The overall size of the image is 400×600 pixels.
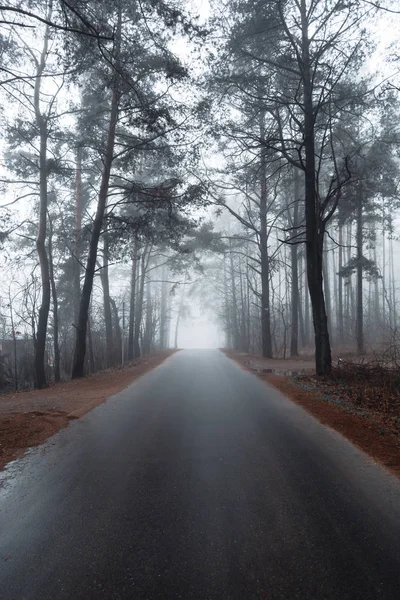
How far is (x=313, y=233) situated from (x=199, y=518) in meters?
9.22

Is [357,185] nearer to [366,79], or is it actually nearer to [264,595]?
[366,79]

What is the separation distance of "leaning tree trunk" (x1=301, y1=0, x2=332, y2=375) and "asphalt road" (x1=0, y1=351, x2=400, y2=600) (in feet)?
18.2

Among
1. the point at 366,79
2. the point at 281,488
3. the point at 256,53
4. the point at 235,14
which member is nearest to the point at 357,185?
the point at 366,79

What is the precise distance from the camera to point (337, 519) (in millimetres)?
3053

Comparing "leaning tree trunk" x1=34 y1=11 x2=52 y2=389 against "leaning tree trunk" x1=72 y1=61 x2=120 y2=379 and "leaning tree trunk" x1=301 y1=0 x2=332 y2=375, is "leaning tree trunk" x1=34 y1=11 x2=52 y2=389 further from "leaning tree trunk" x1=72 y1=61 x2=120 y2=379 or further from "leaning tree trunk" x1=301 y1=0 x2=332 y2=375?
"leaning tree trunk" x1=301 y1=0 x2=332 y2=375

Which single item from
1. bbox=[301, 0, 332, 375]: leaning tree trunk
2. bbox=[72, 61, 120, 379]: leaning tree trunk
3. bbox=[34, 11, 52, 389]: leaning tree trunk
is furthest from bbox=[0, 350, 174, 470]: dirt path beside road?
bbox=[301, 0, 332, 375]: leaning tree trunk

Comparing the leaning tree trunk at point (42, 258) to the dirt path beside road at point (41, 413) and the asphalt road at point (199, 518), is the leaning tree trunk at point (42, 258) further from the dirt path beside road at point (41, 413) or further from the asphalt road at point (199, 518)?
the asphalt road at point (199, 518)

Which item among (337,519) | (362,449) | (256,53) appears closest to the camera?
(337,519)

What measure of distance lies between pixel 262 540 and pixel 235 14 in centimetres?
1152

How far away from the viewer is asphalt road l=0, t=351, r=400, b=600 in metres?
2.37

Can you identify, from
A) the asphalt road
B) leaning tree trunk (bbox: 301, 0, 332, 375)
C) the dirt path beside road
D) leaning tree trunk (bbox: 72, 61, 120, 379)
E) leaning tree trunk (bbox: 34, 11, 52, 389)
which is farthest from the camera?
leaning tree trunk (bbox: 72, 61, 120, 379)

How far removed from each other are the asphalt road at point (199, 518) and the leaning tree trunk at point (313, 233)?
5.56 meters

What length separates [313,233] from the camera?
1096cm

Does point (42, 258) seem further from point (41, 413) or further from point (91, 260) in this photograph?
point (41, 413)
